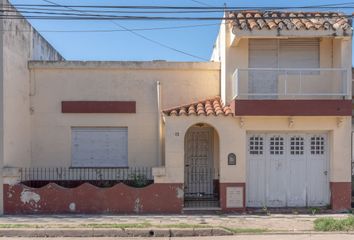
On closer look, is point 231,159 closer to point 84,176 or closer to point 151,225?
point 151,225

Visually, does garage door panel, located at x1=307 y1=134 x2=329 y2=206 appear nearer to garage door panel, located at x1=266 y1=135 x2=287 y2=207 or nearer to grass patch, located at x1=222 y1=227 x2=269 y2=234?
garage door panel, located at x1=266 y1=135 x2=287 y2=207

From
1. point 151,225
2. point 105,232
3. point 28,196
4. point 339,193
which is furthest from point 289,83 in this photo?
point 28,196

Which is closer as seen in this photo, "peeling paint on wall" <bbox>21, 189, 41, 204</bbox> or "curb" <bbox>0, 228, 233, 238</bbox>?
"curb" <bbox>0, 228, 233, 238</bbox>

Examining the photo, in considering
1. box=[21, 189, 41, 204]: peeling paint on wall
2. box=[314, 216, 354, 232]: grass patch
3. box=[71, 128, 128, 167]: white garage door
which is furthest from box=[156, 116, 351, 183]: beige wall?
box=[21, 189, 41, 204]: peeling paint on wall

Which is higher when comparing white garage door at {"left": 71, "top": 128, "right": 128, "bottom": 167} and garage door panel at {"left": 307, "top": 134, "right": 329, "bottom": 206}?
white garage door at {"left": 71, "top": 128, "right": 128, "bottom": 167}

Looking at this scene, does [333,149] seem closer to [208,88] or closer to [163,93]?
[208,88]

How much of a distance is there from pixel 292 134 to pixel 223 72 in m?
2.76

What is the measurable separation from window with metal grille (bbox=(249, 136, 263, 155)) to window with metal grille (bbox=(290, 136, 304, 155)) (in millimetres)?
899

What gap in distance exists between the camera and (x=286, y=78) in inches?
608

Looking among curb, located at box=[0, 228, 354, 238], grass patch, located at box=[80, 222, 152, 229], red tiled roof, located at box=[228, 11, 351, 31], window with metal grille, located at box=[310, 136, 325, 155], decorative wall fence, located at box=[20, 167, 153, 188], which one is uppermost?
red tiled roof, located at box=[228, 11, 351, 31]

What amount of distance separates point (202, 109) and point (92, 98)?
3.64 metres

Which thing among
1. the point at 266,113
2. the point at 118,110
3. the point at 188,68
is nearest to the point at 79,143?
the point at 118,110

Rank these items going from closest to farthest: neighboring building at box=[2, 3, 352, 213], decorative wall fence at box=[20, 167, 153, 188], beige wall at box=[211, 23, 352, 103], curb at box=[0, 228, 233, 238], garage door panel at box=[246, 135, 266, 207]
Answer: curb at box=[0, 228, 233, 238]
neighboring building at box=[2, 3, 352, 213]
beige wall at box=[211, 23, 352, 103]
garage door panel at box=[246, 135, 266, 207]
decorative wall fence at box=[20, 167, 153, 188]

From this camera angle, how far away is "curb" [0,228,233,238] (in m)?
11.7
